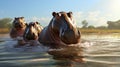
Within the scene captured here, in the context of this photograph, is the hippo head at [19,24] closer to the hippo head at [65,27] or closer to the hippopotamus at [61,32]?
the hippopotamus at [61,32]

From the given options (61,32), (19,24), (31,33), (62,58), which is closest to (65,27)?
(61,32)

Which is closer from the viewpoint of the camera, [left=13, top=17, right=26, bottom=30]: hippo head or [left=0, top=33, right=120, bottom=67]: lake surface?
[left=0, top=33, right=120, bottom=67]: lake surface

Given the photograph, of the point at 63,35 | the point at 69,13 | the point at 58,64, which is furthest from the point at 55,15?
the point at 58,64

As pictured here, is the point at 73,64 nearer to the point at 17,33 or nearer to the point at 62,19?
the point at 62,19

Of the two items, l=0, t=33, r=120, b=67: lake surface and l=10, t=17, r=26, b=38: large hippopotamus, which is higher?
l=10, t=17, r=26, b=38: large hippopotamus

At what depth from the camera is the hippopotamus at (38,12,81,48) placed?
709cm

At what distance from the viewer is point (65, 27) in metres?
7.36

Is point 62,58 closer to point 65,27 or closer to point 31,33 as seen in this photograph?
point 65,27

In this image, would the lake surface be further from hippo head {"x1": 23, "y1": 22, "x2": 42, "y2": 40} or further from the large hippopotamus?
the large hippopotamus

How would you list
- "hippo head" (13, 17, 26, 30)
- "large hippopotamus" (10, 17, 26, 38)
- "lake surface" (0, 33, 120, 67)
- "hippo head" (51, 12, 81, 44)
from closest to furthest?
"lake surface" (0, 33, 120, 67) → "hippo head" (51, 12, 81, 44) → "large hippopotamus" (10, 17, 26, 38) → "hippo head" (13, 17, 26, 30)

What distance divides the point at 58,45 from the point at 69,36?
1.46m

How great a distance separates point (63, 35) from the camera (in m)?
7.16

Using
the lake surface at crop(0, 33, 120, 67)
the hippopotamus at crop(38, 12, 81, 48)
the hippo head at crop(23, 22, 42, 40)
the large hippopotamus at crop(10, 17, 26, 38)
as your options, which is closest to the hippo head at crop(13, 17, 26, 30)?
the large hippopotamus at crop(10, 17, 26, 38)

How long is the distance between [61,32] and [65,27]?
230 millimetres
